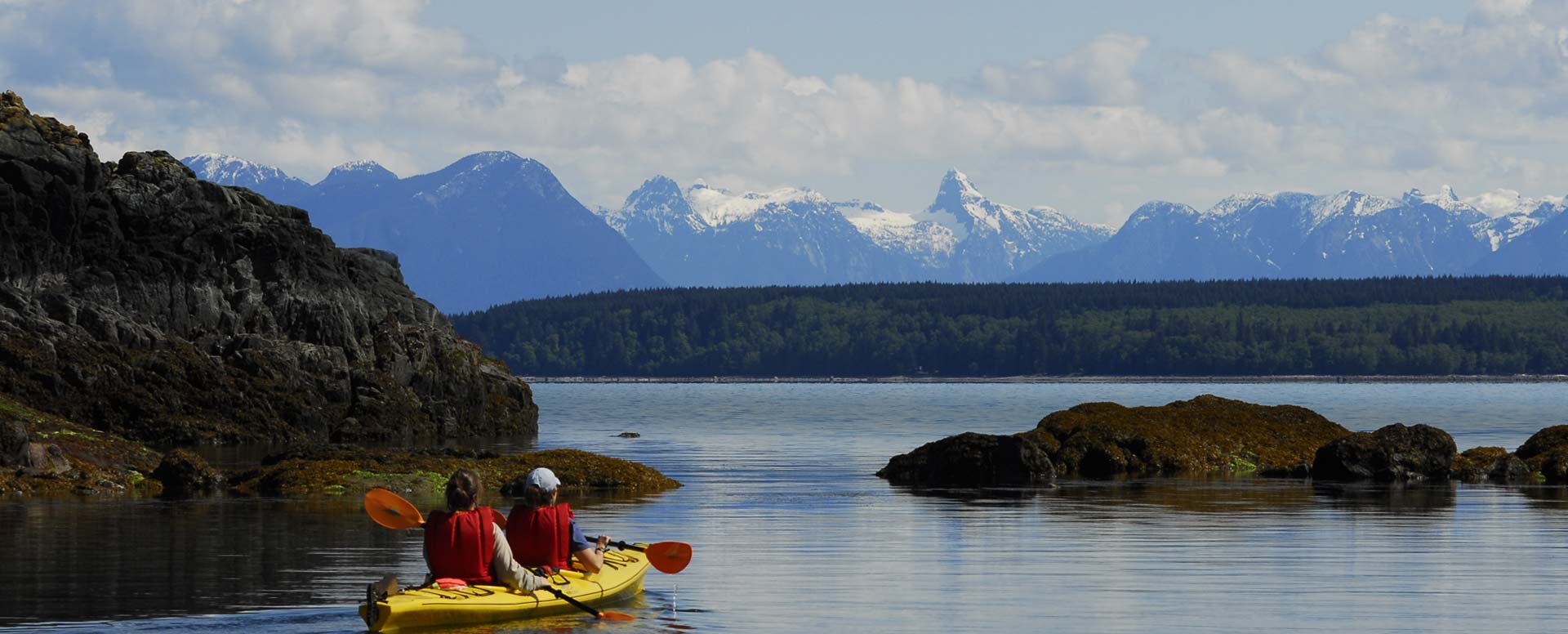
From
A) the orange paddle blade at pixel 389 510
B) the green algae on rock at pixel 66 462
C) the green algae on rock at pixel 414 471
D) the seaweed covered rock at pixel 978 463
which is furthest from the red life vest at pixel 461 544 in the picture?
the seaweed covered rock at pixel 978 463

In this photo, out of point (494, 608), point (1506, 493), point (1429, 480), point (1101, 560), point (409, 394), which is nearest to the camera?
point (494, 608)

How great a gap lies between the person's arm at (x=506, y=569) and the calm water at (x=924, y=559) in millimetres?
496

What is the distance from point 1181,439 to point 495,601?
3631cm

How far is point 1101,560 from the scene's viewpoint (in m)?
30.4

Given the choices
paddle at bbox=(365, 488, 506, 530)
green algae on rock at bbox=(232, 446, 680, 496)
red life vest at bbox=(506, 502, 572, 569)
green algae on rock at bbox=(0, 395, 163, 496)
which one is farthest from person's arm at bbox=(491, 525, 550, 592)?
green algae on rock at bbox=(0, 395, 163, 496)

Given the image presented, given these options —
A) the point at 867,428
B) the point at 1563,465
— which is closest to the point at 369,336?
the point at 867,428

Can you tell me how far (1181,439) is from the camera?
55688 millimetres

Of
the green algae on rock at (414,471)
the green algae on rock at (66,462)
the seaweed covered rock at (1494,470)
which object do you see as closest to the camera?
the green algae on rock at (66,462)

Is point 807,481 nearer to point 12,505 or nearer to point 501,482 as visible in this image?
point 501,482

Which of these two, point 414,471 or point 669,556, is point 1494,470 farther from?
point 669,556

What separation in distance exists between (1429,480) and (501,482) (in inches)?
952

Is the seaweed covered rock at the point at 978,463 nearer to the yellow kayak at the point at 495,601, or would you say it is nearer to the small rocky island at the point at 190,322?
the small rocky island at the point at 190,322

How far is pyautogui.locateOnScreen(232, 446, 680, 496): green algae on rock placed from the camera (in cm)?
4447

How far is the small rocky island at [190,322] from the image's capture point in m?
66.2
